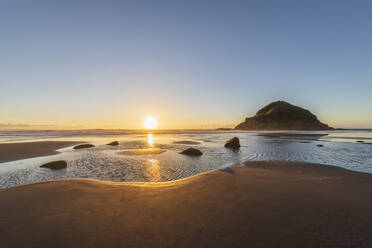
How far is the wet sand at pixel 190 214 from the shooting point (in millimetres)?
4258

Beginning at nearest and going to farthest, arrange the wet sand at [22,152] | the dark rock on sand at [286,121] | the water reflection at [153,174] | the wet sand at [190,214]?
the wet sand at [190,214], the water reflection at [153,174], the wet sand at [22,152], the dark rock on sand at [286,121]

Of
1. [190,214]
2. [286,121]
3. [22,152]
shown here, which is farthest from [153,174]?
[286,121]

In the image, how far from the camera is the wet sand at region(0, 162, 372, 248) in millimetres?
4258

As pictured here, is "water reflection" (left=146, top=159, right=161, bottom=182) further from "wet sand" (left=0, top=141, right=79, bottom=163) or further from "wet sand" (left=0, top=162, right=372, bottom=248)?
"wet sand" (left=0, top=141, right=79, bottom=163)

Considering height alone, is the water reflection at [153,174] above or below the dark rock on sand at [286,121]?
below

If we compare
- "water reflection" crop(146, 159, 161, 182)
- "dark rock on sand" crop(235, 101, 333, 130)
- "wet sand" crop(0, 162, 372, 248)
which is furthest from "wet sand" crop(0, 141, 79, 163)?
"dark rock on sand" crop(235, 101, 333, 130)

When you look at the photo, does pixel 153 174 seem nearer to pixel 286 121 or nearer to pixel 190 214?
pixel 190 214

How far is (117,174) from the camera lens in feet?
35.7

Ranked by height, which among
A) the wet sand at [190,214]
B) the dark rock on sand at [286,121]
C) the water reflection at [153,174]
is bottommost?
the water reflection at [153,174]

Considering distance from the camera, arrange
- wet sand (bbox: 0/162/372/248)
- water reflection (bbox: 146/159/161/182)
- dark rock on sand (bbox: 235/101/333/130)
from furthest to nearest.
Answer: dark rock on sand (bbox: 235/101/333/130) → water reflection (bbox: 146/159/161/182) → wet sand (bbox: 0/162/372/248)

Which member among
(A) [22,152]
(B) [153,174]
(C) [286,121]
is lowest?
(B) [153,174]

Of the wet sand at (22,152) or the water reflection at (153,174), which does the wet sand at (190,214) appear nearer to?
the water reflection at (153,174)

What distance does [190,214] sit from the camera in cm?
556

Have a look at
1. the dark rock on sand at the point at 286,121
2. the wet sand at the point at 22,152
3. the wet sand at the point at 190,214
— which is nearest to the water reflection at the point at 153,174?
the wet sand at the point at 190,214
